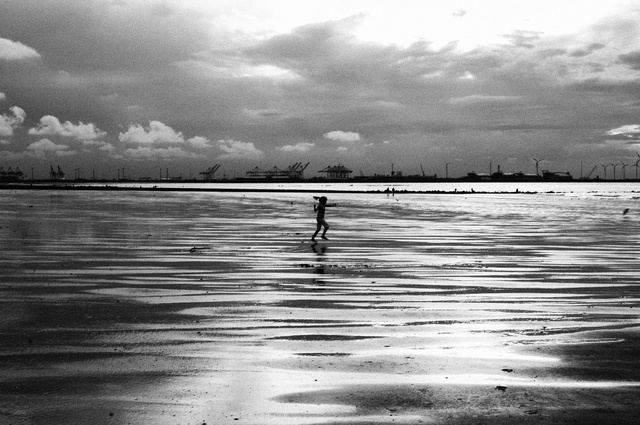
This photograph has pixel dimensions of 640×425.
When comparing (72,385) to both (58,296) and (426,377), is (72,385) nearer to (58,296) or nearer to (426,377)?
(426,377)

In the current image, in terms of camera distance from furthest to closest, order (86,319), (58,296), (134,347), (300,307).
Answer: (58,296)
(300,307)
(86,319)
(134,347)

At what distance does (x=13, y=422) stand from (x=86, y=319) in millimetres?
4665

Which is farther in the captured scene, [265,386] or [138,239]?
[138,239]

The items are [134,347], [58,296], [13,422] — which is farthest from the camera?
[58,296]

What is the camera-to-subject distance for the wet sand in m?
6.41

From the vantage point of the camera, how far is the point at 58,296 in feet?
41.4

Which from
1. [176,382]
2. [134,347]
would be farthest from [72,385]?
[134,347]

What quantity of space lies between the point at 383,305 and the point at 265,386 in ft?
16.7

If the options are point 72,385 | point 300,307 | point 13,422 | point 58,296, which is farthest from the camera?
point 58,296

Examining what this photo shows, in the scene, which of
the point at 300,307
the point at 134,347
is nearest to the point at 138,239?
the point at 300,307

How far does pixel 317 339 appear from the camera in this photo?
9.19 metres

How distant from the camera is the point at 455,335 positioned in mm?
9461

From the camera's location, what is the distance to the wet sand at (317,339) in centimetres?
641

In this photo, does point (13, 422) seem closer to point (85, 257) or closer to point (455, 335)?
point (455, 335)
